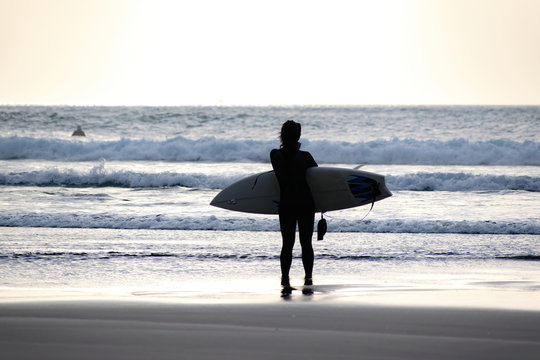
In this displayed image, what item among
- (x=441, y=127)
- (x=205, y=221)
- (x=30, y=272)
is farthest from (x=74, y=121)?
(x=30, y=272)

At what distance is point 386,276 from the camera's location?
7.82 meters

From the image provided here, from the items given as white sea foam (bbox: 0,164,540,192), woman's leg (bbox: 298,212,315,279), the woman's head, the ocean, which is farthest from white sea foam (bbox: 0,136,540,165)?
the woman's head

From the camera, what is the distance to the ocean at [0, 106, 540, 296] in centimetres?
790

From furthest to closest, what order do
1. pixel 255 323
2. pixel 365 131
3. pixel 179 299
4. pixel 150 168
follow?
1. pixel 365 131
2. pixel 150 168
3. pixel 179 299
4. pixel 255 323

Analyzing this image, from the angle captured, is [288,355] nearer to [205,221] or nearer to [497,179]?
[205,221]

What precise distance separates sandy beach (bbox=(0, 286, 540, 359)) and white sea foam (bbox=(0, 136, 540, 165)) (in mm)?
23274

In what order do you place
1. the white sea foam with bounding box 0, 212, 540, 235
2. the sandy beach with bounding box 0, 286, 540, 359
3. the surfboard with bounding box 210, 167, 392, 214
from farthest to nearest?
the white sea foam with bounding box 0, 212, 540, 235
the surfboard with bounding box 210, 167, 392, 214
the sandy beach with bounding box 0, 286, 540, 359

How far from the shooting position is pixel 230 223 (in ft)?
40.5

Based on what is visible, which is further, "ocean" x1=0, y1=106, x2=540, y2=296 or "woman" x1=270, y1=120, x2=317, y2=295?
"ocean" x1=0, y1=106, x2=540, y2=296

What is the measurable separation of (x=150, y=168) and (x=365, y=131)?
17403 mm

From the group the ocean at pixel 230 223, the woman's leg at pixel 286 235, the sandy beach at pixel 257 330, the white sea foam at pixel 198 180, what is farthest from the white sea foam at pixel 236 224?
the white sea foam at pixel 198 180

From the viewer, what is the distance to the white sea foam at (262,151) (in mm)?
28844

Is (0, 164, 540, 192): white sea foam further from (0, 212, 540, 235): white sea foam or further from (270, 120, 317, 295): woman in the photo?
(270, 120, 317, 295): woman

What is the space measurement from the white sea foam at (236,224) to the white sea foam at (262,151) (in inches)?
650
